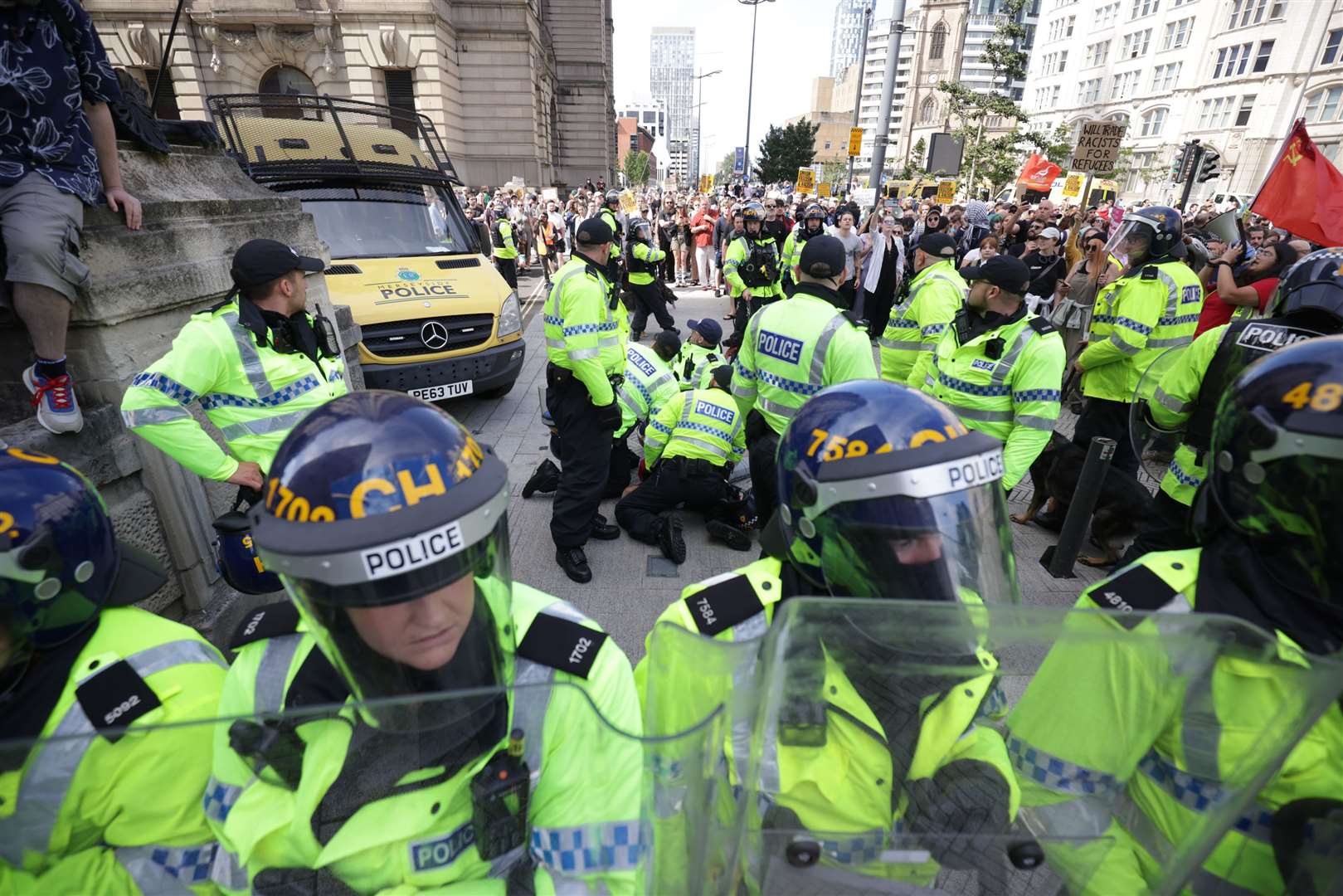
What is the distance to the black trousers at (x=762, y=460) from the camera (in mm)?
3701

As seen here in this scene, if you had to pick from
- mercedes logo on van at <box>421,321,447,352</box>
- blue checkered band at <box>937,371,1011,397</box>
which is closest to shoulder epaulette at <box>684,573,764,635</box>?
blue checkered band at <box>937,371,1011,397</box>

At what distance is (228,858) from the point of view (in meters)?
1.19

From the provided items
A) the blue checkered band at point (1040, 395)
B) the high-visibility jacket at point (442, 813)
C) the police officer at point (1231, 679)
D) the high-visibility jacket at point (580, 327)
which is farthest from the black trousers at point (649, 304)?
the high-visibility jacket at point (442, 813)

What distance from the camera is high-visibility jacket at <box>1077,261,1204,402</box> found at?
4.27 meters

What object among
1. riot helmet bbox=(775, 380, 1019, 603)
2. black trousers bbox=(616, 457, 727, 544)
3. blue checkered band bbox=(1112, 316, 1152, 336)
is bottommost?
black trousers bbox=(616, 457, 727, 544)

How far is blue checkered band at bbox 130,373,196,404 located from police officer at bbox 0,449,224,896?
4.23 ft

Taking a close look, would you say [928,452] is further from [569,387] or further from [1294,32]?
[1294,32]

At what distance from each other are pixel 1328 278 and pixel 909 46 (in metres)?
126

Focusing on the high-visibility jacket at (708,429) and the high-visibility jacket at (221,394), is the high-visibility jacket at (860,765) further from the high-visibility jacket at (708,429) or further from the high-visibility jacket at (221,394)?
the high-visibility jacket at (708,429)

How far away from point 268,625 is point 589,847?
0.81 m

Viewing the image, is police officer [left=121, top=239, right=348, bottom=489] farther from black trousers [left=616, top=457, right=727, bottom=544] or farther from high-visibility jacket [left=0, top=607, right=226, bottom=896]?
black trousers [left=616, top=457, right=727, bottom=544]

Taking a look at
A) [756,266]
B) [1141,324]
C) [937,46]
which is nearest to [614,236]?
[1141,324]

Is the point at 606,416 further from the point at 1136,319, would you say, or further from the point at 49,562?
the point at 1136,319

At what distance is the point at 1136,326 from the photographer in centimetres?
425
